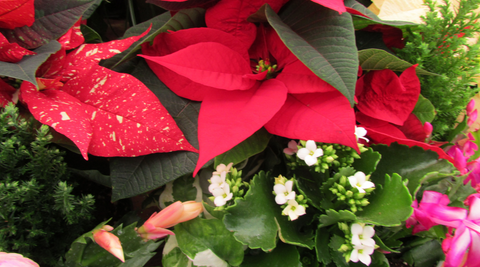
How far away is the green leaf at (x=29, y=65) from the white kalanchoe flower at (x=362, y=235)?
1.27ft

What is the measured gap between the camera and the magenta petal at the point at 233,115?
0.35 metres

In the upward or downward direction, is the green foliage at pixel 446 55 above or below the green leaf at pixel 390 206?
above

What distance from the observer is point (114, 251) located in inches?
14.2

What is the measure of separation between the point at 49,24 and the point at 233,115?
0.94 ft

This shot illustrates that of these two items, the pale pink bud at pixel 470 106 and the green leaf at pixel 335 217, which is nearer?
the green leaf at pixel 335 217

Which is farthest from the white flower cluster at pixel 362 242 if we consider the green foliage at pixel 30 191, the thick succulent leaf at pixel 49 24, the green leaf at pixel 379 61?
the thick succulent leaf at pixel 49 24

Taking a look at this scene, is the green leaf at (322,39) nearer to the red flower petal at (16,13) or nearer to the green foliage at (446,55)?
the green foliage at (446,55)

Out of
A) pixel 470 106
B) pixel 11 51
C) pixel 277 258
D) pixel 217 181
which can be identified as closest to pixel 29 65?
pixel 11 51

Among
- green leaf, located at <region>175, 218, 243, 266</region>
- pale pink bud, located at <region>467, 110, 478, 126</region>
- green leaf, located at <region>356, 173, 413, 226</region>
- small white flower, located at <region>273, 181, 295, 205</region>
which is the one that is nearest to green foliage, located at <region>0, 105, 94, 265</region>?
green leaf, located at <region>175, 218, 243, 266</region>

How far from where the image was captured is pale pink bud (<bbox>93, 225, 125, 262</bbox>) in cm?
36

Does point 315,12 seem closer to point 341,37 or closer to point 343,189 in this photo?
point 341,37

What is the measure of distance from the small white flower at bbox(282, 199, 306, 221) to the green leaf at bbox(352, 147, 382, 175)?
105mm

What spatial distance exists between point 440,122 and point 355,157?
0.23 meters

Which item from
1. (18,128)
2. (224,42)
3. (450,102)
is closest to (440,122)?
(450,102)
